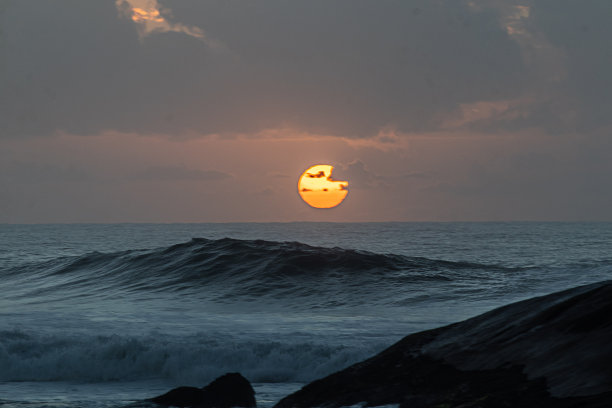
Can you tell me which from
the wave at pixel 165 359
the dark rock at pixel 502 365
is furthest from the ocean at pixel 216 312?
the dark rock at pixel 502 365

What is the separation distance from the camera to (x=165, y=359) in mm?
10086

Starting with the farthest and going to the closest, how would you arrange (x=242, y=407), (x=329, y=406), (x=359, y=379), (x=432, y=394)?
(x=242, y=407) → (x=359, y=379) → (x=329, y=406) → (x=432, y=394)

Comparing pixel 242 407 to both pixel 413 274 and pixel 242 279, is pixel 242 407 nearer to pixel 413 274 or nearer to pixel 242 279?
pixel 242 279

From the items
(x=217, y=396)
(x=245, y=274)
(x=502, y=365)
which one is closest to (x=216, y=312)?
(x=245, y=274)

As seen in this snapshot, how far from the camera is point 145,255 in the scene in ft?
88.4

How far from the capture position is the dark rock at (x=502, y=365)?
4.74 meters

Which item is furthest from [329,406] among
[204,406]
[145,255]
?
[145,255]

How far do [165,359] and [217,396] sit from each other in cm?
390

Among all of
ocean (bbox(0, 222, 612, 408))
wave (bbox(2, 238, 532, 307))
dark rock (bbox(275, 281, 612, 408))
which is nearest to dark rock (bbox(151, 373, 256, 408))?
ocean (bbox(0, 222, 612, 408))

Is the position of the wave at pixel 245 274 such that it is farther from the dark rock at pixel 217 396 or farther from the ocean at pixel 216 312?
the dark rock at pixel 217 396

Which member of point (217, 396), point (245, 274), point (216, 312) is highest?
point (217, 396)

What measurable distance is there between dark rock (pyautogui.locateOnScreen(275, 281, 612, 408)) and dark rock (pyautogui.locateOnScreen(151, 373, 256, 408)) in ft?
2.24

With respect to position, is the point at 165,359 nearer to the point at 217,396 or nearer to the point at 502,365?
the point at 217,396

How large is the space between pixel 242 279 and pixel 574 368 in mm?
16742
